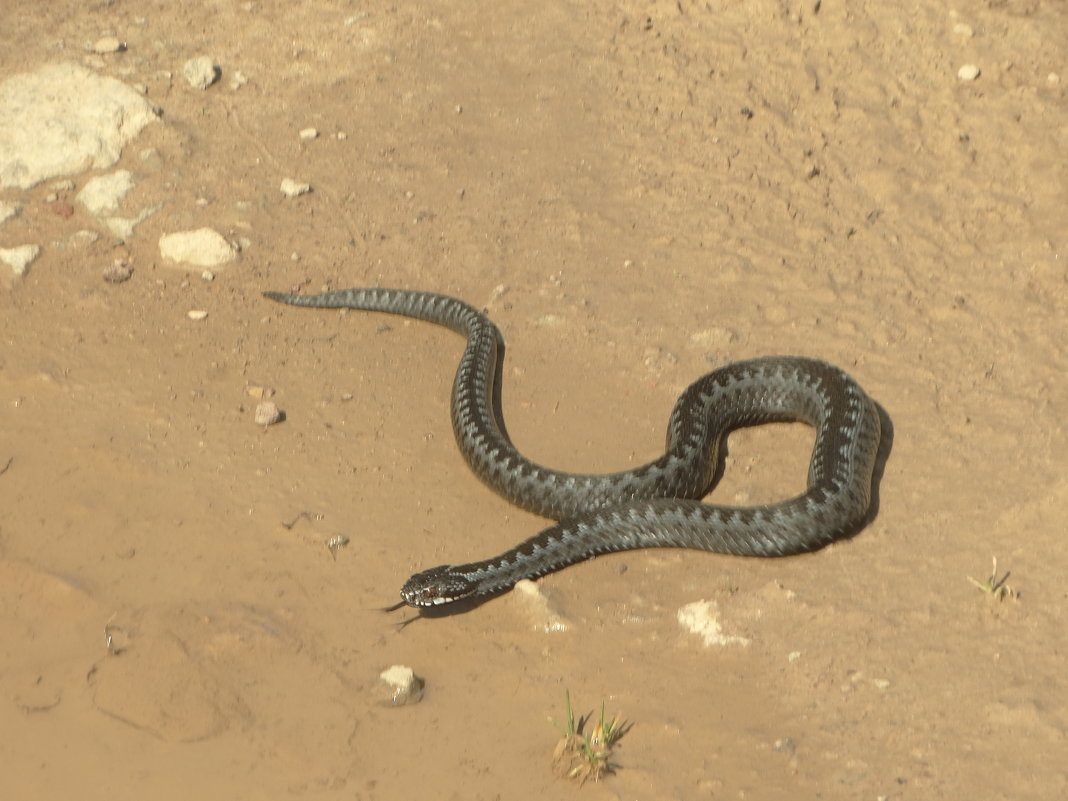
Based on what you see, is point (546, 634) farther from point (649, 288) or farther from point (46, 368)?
point (46, 368)

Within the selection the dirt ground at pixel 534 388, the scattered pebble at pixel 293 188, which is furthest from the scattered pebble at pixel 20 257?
the scattered pebble at pixel 293 188

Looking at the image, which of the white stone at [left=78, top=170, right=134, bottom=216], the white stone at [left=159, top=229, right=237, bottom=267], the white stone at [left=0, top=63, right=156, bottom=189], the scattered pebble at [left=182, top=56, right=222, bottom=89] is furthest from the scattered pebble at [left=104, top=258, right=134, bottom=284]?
the scattered pebble at [left=182, top=56, right=222, bottom=89]

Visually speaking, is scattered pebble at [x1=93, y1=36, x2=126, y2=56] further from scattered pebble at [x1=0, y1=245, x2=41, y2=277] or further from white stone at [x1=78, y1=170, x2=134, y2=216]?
scattered pebble at [x1=0, y1=245, x2=41, y2=277]

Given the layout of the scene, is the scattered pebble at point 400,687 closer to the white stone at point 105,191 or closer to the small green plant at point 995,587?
the small green plant at point 995,587

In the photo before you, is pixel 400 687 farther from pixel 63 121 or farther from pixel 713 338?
pixel 63 121

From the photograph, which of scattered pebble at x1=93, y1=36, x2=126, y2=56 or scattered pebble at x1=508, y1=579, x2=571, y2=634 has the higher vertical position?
scattered pebble at x1=508, y1=579, x2=571, y2=634

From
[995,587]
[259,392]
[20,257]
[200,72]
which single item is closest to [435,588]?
[259,392]

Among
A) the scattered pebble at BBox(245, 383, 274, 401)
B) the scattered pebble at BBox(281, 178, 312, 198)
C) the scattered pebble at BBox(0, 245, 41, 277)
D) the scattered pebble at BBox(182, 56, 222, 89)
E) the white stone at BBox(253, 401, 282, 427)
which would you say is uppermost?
the scattered pebble at BBox(182, 56, 222, 89)
